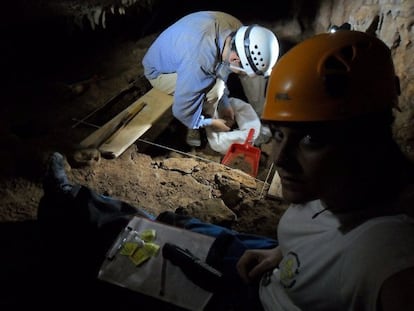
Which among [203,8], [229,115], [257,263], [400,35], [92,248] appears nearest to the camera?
[257,263]

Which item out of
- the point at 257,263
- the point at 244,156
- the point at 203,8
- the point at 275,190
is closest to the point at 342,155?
the point at 257,263

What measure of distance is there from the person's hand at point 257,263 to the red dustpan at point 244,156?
299 cm

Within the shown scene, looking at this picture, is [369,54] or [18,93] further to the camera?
[18,93]

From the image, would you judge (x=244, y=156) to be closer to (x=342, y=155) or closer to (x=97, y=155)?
(x=97, y=155)

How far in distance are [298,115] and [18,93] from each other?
486 centimetres

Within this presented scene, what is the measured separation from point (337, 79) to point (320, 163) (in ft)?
0.93

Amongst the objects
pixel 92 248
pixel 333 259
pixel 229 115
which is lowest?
pixel 229 115

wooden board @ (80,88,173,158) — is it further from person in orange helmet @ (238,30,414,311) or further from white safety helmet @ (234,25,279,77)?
person in orange helmet @ (238,30,414,311)

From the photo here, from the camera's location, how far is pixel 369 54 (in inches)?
47.9

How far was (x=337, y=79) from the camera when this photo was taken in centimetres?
121

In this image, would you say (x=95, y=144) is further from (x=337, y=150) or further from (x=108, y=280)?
(x=337, y=150)

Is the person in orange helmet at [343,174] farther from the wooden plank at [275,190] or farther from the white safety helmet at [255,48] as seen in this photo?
the white safety helmet at [255,48]

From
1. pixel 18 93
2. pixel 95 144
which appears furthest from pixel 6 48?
pixel 95 144

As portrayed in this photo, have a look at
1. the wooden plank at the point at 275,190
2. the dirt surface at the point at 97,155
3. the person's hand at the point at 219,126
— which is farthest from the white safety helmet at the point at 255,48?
the wooden plank at the point at 275,190
